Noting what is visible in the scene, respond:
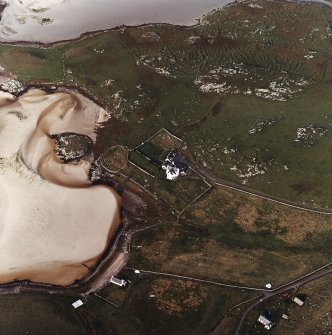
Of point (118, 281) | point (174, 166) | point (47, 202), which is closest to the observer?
point (118, 281)

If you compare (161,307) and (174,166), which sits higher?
(174,166)

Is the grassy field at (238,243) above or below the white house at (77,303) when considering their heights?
above

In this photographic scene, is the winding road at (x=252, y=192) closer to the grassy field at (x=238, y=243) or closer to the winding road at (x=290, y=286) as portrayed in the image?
the grassy field at (x=238, y=243)

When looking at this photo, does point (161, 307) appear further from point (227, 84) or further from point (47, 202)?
point (227, 84)

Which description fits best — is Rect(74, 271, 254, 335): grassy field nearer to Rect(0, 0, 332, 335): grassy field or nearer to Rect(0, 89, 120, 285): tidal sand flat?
Rect(0, 0, 332, 335): grassy field

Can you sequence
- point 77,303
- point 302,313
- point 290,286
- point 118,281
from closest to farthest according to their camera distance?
point 302,313 → point 77,303 → point 290,286 → point 118,281

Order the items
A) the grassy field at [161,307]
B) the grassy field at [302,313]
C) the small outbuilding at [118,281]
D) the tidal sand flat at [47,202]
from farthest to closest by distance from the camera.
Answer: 1. the tidal sand flat at [47,202]
2. the small outbuilding at [118,281]
3. the grassy field at [161,307]
4. the grassy field at [302,313]

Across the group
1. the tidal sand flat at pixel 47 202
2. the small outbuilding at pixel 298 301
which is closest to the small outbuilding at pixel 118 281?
the tidal sand flat at pixel 47 202

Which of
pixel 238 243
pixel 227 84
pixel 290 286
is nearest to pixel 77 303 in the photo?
pixel 238 243

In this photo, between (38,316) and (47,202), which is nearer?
(38,316)
